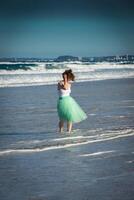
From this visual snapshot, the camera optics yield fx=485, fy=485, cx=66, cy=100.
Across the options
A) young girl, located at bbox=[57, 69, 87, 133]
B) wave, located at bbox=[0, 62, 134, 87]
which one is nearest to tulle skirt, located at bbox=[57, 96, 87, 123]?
young girl, located at bbox=[57, 69, 87, 133]

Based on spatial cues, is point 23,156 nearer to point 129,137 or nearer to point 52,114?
point 129,137

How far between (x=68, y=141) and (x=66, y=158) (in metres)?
1.46

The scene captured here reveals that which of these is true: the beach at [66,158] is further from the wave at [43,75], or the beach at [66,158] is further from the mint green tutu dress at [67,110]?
the wave at [43,75]

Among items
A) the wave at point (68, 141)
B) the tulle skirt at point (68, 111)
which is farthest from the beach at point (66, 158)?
the tulle skirt at point (68, 111)

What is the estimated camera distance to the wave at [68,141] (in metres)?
7.64

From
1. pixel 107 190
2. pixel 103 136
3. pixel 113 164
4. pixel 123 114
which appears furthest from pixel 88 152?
pixel 123 114

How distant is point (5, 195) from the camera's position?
517 cm

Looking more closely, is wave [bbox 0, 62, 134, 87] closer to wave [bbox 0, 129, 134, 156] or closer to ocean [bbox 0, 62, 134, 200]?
ocean [bbox 0, 62, 134, 200]

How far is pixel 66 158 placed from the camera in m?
6.95

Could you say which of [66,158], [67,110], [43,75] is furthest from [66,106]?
[43,75]

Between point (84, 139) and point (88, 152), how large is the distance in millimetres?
1203

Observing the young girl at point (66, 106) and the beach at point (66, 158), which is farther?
the young girl at point (66, 106)

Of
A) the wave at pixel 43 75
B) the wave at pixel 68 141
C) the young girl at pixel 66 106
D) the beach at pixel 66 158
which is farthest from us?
the wave at pixel 43 75

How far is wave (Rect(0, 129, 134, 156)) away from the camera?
764cm
